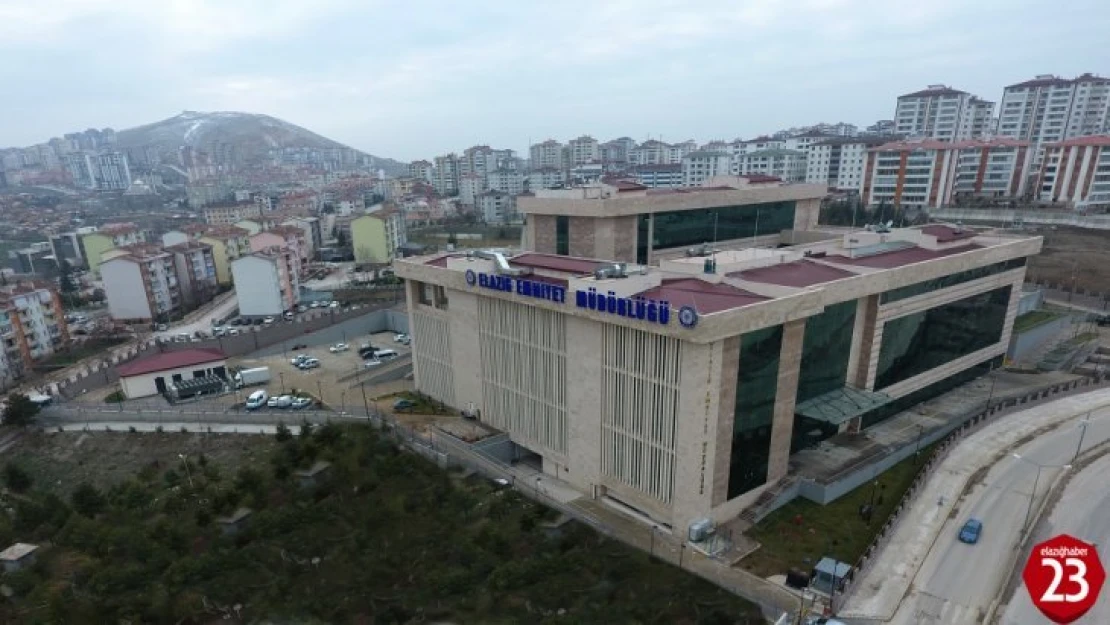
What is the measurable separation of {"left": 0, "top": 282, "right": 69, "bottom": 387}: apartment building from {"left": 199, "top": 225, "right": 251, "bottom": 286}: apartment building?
33.9 m

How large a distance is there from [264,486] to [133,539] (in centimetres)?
794

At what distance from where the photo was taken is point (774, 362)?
38062 mm

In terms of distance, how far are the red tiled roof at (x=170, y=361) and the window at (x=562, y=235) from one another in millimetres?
37775

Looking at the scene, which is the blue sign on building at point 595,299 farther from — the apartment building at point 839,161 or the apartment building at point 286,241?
the apartment building at point 839,161

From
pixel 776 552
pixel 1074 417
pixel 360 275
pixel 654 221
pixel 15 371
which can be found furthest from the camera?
pixel 360 275

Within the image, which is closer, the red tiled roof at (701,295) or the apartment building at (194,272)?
the red tiled roof at (701,295)

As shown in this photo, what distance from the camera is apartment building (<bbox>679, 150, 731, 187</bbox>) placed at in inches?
7018

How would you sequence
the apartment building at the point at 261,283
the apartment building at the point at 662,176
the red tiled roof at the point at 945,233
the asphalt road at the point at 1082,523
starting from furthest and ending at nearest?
the apartment building at the point at 662,176, the apartment building at the point at 261,283, the red tiled roof at the point at 945,233, the asphalt road at the point at 1082,523

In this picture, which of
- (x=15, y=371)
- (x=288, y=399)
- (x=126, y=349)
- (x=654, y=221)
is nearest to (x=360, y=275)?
(x=126, y=349)

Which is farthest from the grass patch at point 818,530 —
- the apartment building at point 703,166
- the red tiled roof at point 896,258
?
the apartment building at point 703,166

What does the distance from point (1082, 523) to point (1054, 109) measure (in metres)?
185

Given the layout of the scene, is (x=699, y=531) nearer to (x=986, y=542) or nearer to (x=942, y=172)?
(x=986, y=542)

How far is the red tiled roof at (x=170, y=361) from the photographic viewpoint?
61.1m

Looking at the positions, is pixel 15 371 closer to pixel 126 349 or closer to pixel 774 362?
pixel 126 349
